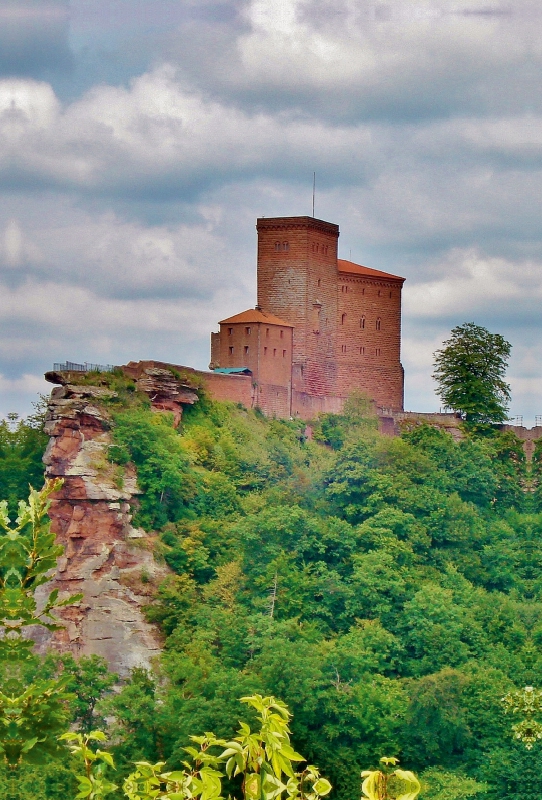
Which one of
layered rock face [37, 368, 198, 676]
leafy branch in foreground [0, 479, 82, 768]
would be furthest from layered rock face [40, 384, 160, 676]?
leafy branch in foreground [0, 479, 82, 768]

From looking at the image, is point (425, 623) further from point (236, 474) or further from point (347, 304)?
point (347, 304)

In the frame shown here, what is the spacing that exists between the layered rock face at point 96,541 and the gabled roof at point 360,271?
15101 millimetres

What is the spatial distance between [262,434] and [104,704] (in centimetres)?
1676

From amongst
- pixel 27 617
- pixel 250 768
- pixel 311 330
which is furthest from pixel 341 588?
pixel 250 768

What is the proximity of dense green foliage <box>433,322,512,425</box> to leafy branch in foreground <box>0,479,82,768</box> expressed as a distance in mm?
51846

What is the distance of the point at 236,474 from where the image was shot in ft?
181

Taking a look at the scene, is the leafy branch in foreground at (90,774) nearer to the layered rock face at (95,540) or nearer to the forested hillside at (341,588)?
the forested hillside at (341,588)

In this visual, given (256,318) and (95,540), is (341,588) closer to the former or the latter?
(95,540)

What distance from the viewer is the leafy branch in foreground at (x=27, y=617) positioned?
438 inches

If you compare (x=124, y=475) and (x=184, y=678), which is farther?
(x=124, y=475)

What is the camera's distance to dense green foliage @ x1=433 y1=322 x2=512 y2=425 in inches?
2472

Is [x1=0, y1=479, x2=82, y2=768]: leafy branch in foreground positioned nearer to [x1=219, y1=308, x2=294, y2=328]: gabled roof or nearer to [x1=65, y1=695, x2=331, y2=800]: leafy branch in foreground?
[x1=65, y1=695, x2=331, y2=800]: leafy branch in foreground

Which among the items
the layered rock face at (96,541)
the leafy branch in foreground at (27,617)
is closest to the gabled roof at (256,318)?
the layered rock face at (96,541)

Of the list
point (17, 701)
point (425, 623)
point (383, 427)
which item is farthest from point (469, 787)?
point (17, 701)
